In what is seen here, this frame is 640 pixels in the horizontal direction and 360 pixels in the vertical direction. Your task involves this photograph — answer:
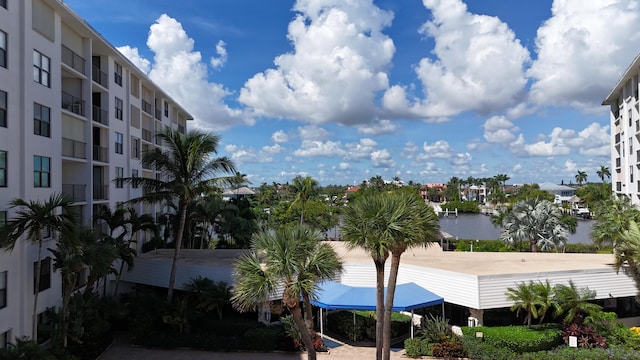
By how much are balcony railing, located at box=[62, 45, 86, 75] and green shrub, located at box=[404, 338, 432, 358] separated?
2107cm

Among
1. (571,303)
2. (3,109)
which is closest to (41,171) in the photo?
(3,109)

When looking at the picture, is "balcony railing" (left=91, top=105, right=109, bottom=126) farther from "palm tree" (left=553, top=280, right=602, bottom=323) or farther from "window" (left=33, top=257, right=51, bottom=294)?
"palm tree" (left=553, top=280, right=602, bottom=323)

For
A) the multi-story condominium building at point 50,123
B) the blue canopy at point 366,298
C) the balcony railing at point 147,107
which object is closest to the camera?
the multi-story condominium building at point 50,123

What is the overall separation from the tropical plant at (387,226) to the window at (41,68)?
47.7 feet

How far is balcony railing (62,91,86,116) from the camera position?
22609mm

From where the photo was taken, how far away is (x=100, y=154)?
2577 centimetres

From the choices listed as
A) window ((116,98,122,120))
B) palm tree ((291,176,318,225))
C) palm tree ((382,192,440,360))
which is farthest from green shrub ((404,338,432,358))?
palm tree ((291,176,318,225))

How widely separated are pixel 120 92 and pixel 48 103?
9494mm

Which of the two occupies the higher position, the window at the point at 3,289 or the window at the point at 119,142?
the window at the point at 119,142

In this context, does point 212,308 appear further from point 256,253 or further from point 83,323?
point 256,253

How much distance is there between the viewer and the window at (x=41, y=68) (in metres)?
18.2

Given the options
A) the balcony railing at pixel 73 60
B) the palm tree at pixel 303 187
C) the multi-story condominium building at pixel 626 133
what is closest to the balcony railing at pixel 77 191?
the balcony railing at pixel 73 60

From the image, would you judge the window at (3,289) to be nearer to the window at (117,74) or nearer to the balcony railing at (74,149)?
the balcony railing at (74,149)

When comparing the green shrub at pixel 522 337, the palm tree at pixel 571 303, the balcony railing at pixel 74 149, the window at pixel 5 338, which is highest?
the balcony railing at pixel 74 149
